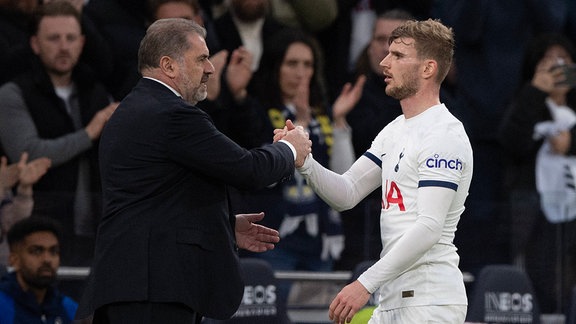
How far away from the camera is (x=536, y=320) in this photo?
9.12 meters

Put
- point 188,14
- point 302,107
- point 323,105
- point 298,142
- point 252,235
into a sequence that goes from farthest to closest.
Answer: point 323,105, point 302,107, point 188,14, point 252,235, point 298,142

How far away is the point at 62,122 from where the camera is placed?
8633 millimetres

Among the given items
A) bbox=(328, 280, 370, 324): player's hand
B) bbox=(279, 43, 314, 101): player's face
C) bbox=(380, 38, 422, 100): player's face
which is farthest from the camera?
bbox=(279, 43, 314, 101): player's face

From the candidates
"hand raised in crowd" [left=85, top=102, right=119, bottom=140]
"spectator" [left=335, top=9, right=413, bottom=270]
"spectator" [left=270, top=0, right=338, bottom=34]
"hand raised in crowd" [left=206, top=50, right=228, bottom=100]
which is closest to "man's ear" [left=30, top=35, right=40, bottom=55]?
"hand raised in crowd" [left=85, top=102, right=119, bottom=140]

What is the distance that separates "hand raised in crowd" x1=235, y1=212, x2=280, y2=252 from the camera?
21.1 ft

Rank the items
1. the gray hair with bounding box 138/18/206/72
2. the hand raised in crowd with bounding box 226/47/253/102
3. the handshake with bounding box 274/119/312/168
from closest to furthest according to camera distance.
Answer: the gray hair with bounding box 138/18/206/72, the handshake with bounding box 274/119/312/168, the hand raised in crowd with bounding box 226/47/253/102

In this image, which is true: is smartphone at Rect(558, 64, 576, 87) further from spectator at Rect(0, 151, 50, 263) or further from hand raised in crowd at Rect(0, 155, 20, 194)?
hand raised in crowd at Rect(0, 155, 20, 194)

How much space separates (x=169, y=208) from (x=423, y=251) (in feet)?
3.58

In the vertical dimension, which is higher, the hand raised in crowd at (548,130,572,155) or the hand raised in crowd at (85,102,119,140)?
the hand raised in crowd at (85,102,119,140)

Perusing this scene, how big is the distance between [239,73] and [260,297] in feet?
5.06

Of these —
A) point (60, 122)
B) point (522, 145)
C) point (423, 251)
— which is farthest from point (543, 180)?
point (423, 251)

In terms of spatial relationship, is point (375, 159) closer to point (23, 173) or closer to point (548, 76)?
point (23, 173)

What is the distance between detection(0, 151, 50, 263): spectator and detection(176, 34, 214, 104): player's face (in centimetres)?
261

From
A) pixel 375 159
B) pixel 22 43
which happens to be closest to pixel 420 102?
pixel 375 159
